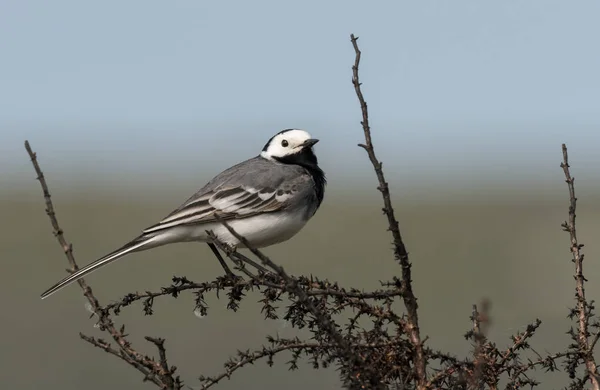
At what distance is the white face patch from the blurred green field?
12424mm

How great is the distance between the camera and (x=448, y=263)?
4000 centimetres

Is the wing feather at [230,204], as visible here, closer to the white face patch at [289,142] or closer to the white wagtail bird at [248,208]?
the white wagtail bird at [248,208]

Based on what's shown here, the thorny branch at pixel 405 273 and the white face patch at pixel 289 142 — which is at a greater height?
the white face patch at pixel 289 142

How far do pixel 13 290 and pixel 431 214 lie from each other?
69.2ft

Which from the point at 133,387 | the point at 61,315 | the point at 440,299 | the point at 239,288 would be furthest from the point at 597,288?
the point at 239,288

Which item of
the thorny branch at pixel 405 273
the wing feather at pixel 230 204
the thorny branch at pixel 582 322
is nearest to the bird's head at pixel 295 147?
the wing feather at pixel 230 204

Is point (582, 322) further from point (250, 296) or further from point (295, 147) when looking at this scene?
point (250, 296)

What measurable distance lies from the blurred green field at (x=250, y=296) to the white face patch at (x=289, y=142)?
489 inches

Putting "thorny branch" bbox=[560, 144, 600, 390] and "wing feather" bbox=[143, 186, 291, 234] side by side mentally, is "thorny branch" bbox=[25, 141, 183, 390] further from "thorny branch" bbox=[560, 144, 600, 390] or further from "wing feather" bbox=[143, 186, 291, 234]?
"wing feather" bbox=[143, 186, 291, 234]

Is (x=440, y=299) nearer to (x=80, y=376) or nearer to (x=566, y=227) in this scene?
(x=80, y=376)

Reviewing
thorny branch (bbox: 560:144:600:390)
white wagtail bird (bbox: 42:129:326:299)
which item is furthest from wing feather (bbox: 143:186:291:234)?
thorny branch (bbox: 560:144:600:390)

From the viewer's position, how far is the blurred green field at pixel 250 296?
92.9 feet

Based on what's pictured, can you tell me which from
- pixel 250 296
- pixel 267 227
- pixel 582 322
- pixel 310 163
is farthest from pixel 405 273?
pixel 250 296

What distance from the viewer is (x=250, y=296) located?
1341 inches
